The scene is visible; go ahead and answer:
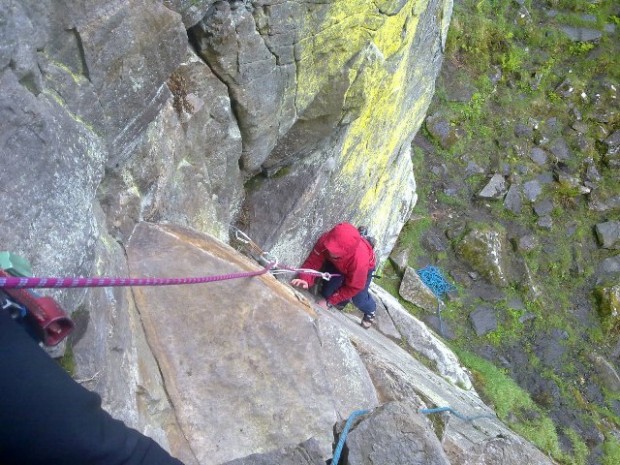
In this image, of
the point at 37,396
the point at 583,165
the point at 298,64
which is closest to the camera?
the point at 37,396

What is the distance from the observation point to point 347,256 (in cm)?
818

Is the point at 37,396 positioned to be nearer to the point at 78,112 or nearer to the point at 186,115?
the point at 78,112

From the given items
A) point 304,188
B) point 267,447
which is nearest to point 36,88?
point 267,447

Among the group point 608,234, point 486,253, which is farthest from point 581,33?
point 486,253

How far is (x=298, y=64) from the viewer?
22.1 ft

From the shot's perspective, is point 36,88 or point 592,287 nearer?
point 36,88

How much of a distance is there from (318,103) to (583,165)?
12.9m

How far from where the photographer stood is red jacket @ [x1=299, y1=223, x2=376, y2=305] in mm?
8125

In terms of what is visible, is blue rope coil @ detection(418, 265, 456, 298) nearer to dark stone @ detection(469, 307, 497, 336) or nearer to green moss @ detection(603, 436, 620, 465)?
dark stone @ detection(469, 307, 497, 336)

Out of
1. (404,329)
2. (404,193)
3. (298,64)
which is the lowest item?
(404,329)

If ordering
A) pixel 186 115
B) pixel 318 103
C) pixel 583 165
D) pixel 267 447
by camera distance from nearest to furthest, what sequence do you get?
pixel 267 447 → pixel 186 115 → pixel 318 103 → pixel 583 165

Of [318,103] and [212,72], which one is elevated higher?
[212,72]

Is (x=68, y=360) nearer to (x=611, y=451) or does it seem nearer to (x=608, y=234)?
(x=611, y=451)

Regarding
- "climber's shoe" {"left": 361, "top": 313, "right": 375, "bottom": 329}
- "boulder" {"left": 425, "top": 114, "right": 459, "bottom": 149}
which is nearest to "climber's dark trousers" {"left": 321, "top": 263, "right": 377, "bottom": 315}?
"climber's shoe" {"left": 361, "top": 313, "right": 375, "bottom": 329}
